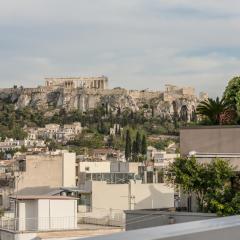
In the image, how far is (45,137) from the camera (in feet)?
615

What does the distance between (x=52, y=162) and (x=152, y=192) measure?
1031cm

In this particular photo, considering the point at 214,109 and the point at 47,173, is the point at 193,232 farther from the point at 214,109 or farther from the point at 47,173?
the point at 47,173

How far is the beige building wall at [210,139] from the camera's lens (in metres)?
15.2

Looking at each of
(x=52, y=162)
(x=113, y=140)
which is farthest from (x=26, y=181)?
(x=113, y=140)

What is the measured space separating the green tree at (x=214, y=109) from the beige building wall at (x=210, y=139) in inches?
66.1

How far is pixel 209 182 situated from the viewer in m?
14.7

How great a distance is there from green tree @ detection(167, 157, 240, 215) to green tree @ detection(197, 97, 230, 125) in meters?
2.68

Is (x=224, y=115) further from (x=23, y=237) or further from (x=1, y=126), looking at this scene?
(x=1, y=126)

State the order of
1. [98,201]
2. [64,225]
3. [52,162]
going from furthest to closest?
1. [52,162]
2. [98,201]
3. [64,225]

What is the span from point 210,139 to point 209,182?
1240 mm

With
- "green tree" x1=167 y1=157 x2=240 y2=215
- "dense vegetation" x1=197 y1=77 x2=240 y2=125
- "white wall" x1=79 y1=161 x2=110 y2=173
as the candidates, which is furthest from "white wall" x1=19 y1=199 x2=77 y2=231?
"white wall" x1=79 y1=161 x2=110 y2=173

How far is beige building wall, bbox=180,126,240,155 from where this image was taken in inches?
Result: 600

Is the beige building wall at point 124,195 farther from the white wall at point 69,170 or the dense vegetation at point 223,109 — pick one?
the dense vegetation at point 223,109

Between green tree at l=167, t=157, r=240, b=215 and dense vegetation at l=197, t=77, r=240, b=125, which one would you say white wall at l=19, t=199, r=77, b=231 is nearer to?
dense vegetation at l=197, t=77, r=240, b=125
